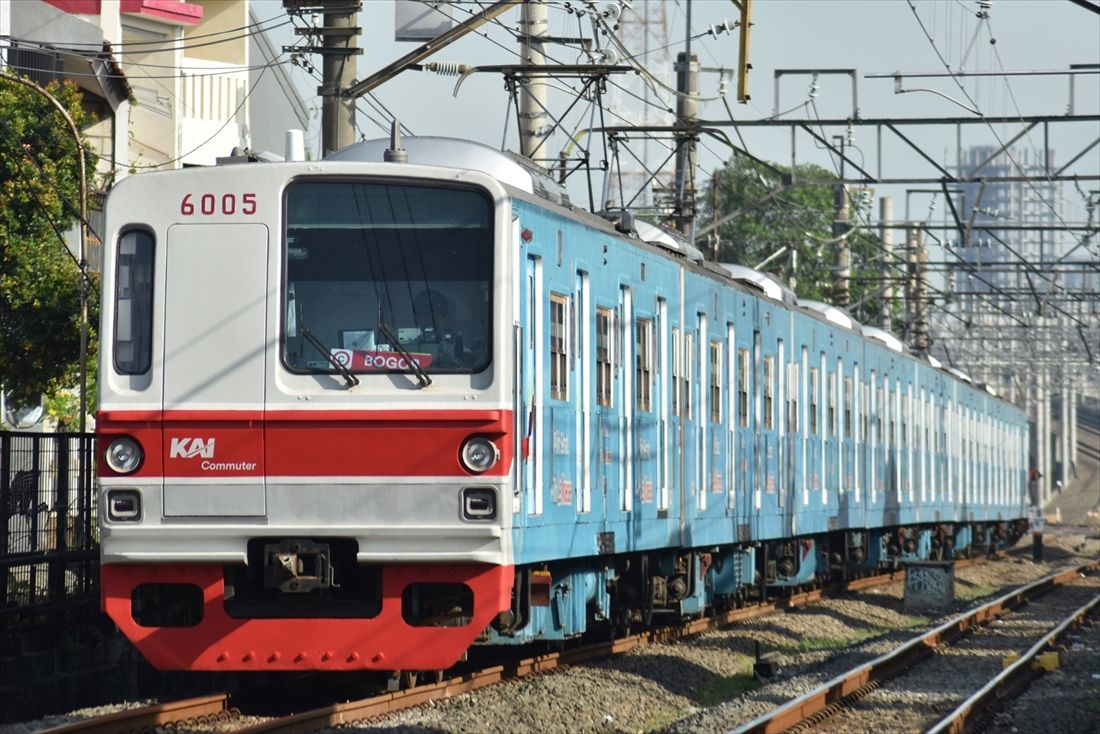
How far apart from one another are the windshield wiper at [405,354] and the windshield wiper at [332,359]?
0.26 metres

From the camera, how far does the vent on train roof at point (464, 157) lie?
11734 millimetres

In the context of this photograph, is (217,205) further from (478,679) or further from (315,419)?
(478,679)

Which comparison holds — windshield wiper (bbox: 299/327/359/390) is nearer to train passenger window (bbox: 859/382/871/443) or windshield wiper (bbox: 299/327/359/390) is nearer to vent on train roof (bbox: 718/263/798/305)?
vent on train roof (bbox: 718/263/798/305)

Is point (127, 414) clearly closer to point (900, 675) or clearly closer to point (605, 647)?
point (605, 647)

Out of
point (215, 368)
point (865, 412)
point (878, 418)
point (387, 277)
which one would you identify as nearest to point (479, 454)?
point (387, 277)

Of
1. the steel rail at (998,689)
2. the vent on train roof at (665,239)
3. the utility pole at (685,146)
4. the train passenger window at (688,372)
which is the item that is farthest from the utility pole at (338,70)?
the steel rail at (998,689)

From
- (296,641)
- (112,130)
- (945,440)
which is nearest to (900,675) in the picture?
(296,641)

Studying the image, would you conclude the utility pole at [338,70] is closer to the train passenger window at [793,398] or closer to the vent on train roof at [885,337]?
the train passenger window at [793,398]

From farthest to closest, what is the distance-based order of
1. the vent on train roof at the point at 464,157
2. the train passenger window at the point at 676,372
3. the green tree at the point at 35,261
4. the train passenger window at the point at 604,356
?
1. the green tree at the point at 35,261
2. the train passenger window at the point at 676,372
3. the train passenger window at the point at 604,356
4. the vent on train roof at the point at 464,157

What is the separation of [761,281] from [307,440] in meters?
10.3

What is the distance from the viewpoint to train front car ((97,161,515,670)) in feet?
31.8

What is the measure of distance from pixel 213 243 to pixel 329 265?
63cm

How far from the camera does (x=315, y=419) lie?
973 cm

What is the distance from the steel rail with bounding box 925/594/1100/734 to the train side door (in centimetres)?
Result: 412
